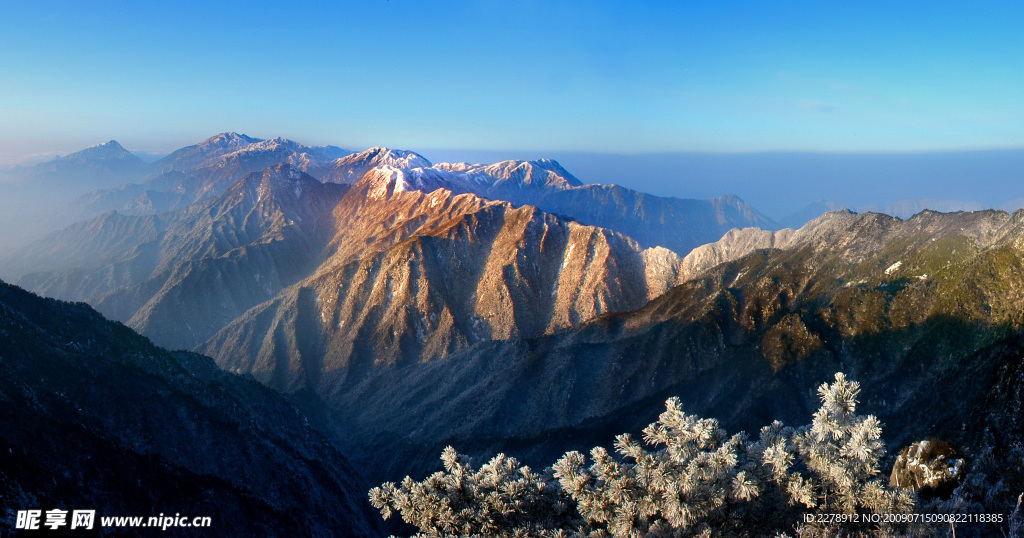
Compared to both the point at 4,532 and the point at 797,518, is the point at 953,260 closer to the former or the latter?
the point at 797,518

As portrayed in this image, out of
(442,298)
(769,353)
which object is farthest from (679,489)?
(442,298)

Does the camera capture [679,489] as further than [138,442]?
No

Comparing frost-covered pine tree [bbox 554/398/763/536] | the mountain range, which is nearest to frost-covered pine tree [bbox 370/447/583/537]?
frost-covered pine tree [bbox 554/398/763/536]

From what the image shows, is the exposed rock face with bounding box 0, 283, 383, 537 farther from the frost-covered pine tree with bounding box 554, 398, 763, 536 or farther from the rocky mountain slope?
the frost-covered pine tree with bounding box 554, 398, 763, 536

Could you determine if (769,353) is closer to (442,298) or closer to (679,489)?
(679,489)

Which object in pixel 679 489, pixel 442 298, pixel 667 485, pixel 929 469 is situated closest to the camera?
pixel 667 485

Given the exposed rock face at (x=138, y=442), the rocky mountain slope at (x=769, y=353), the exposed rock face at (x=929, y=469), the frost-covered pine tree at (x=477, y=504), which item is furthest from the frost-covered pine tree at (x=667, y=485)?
the rocky mountain slope at (x=769, y=353)
